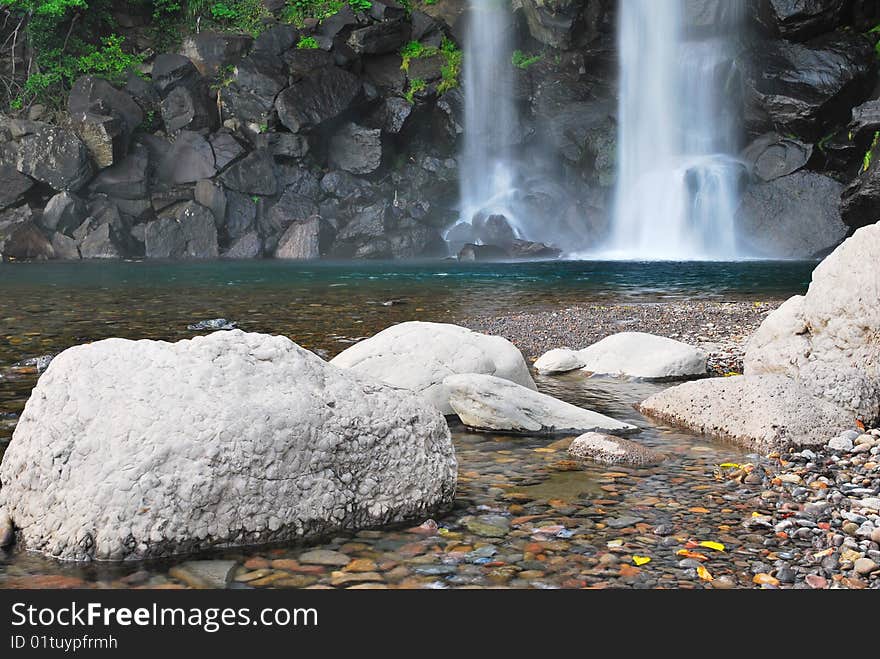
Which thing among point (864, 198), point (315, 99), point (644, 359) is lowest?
point (644, 359)

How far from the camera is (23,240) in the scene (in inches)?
1443

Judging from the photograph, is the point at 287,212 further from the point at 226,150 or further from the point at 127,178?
the point at 127,178

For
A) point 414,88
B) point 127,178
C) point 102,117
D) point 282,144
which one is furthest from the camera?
point 414,88

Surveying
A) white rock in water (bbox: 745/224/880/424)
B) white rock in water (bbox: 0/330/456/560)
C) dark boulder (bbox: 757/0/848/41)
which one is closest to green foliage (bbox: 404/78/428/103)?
dark boulder (bbox: 757/0/848/41)

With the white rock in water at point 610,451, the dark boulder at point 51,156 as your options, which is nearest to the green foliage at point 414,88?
the dark boulder at point 51,156

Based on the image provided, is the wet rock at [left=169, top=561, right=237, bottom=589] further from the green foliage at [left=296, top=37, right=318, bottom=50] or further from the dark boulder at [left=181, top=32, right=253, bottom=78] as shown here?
the dark boulder at [left=181, top=32, right=253, bottom=78]

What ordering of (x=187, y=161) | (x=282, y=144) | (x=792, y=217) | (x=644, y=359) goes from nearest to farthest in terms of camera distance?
(x=644, y=359) → (x=792, y=217) → (x=187, y=161) → (x=282, y=144)

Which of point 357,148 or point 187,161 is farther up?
point 357,148

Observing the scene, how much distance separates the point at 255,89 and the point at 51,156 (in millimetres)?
10899

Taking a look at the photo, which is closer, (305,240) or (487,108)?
(305,240)

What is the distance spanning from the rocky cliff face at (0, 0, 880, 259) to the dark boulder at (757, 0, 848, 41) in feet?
0.29

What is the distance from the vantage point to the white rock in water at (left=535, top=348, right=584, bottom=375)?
31.0ft

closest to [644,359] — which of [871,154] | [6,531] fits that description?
[6,531]

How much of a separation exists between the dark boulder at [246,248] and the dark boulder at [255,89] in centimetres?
611
